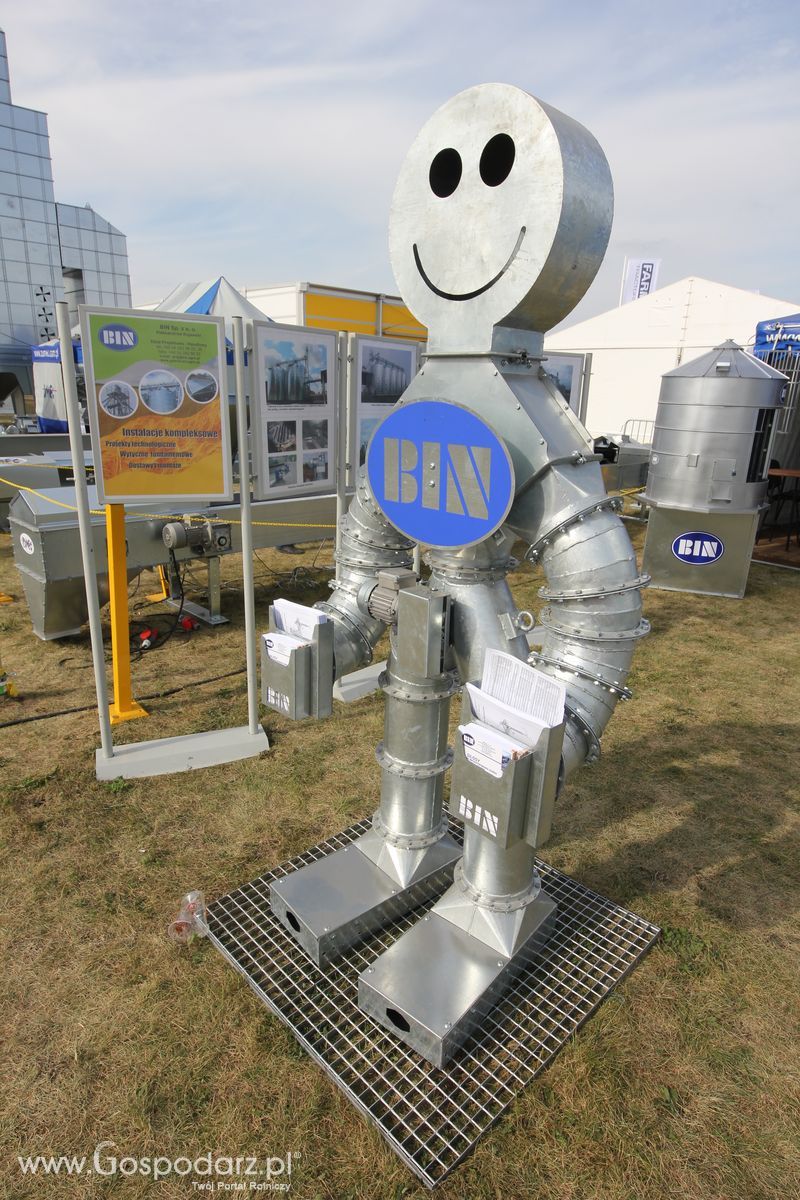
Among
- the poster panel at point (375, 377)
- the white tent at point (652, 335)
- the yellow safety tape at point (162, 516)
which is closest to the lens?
the poster panel at point (375, 377)

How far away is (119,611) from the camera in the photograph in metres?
4.30

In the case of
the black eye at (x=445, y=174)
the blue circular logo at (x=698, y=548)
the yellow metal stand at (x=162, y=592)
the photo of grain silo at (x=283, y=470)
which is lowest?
the yellow metal stand at (x=162, y=592)

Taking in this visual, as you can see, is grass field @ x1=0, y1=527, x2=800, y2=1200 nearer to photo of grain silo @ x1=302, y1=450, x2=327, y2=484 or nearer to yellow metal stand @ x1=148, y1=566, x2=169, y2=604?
photo of grain silo @ x1=302, y1=450, x2=327, y2=484

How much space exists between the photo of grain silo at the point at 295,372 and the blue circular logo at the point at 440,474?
1.88 m

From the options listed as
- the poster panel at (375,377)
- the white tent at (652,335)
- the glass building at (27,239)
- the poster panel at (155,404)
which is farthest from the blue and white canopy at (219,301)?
the glass building at (27,239)

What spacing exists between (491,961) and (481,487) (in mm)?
1756

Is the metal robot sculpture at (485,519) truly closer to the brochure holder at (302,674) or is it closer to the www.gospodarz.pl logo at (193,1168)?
the brochure holder at (302,674)

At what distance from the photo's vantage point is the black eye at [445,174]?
2.33m

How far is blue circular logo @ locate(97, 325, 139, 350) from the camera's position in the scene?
3.53 m

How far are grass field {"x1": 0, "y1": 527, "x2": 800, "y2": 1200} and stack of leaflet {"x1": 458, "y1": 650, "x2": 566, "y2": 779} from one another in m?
1.26

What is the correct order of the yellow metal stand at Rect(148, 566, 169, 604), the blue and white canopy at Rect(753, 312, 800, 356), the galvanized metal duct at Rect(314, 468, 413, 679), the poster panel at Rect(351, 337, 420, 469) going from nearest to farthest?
the galvanized metal duct at Rect(314, 468, 413, 679) < the poster panel at Rect(351, 337, 420, 469) < the yellow metal stand at Rect(148, 566, 169, 604) < the blue and white canopy at Rect(753, 312, 800, 356)

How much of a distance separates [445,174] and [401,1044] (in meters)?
3.13

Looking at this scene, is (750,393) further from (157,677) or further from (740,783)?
(157,677)

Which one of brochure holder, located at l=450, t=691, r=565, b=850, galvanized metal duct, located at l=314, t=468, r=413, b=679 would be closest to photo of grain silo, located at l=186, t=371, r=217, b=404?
galvanized metal duct, located at l=314, t=468, r=413, b=679
